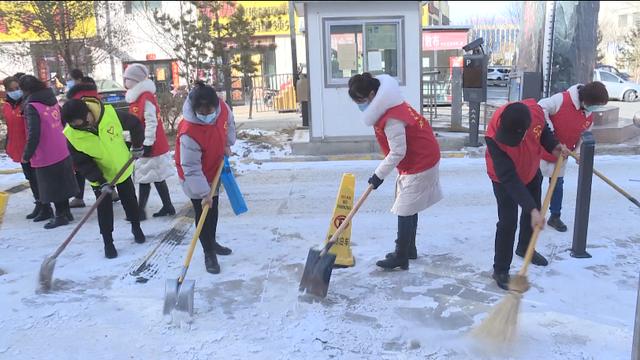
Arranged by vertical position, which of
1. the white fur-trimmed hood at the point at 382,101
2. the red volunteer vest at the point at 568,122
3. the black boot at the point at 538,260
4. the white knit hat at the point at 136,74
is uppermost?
the white knit hat at the point at 136,74

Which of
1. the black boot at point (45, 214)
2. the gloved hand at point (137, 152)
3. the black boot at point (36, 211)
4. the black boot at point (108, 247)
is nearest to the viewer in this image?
the black boot at point (108, 247)

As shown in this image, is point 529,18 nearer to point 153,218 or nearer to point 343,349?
point 153,218

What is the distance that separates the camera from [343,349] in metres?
3.21

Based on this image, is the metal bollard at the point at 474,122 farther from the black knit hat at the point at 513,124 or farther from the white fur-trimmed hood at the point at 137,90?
the black knit hat at the point at 513,124

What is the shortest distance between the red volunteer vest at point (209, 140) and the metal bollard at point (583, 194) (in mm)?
2816

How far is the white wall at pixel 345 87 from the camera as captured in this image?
8977 mm

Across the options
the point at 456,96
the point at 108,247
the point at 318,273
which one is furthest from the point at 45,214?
the point at 456,96

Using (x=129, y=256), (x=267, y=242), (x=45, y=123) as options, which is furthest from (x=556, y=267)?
(x=45, y=123)

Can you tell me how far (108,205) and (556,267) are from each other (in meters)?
3.68

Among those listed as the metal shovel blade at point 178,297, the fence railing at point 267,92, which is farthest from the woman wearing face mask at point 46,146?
the fence railing at point 267,92

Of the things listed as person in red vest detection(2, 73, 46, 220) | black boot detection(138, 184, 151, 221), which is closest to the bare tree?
person in red vest detection(2, 73, 46, 220)

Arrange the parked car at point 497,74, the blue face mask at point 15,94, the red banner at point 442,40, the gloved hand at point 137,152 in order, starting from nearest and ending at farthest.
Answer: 1. the gloved hand at point 137,152
2. the blue face mask at point 15,94
3. the red banner at point 442,40
4. the parked car at point 497,74

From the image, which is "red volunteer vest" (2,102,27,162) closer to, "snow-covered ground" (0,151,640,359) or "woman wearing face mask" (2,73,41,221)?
"woman wearing face mask" (2,73,41,221)

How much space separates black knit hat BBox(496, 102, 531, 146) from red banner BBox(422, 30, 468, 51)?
1568 centimetres
